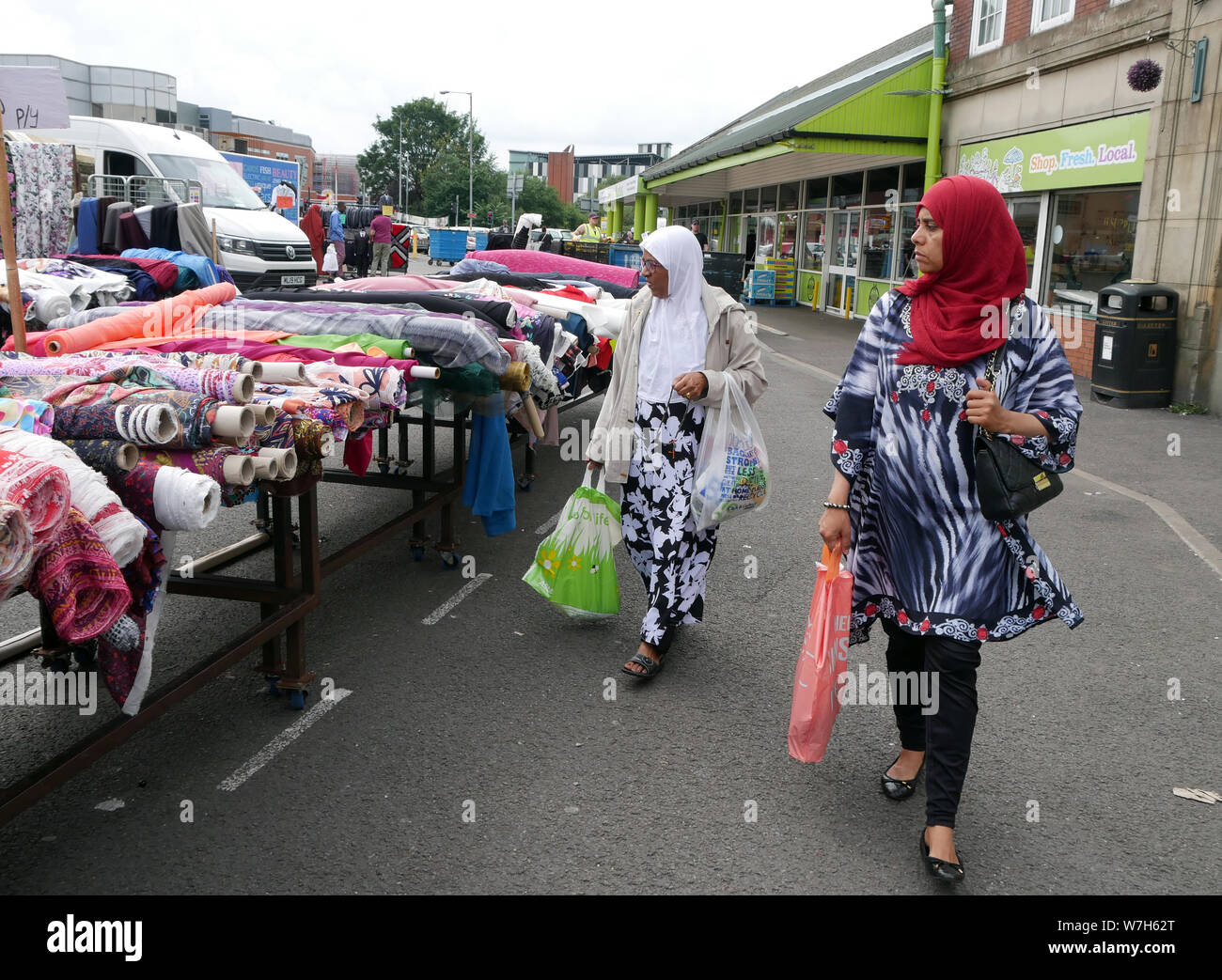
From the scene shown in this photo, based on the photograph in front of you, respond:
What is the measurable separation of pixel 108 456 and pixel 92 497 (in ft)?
0.80

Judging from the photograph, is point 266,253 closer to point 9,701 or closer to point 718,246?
point 9,701

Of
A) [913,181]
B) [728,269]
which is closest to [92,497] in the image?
[913,181]

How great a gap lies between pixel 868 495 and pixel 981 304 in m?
0.73

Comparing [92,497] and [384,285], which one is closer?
[92,497]

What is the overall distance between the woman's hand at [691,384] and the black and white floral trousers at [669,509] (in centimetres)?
17

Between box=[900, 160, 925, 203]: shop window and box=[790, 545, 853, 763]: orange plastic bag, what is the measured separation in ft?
57.9

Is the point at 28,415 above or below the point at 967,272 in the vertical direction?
below

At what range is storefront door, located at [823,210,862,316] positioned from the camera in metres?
22.2

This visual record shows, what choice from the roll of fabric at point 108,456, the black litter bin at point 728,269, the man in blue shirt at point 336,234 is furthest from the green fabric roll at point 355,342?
the man in blue shirt at point 336,234

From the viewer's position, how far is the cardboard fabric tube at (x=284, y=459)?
324cm

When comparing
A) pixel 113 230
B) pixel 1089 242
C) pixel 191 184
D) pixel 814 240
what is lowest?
pixel 113 230

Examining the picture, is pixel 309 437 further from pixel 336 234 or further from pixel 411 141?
pixel 411 141

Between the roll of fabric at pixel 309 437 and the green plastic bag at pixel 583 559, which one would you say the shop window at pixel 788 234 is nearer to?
the green plastic bag at pixel 583 559

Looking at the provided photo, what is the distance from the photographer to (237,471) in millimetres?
3057
